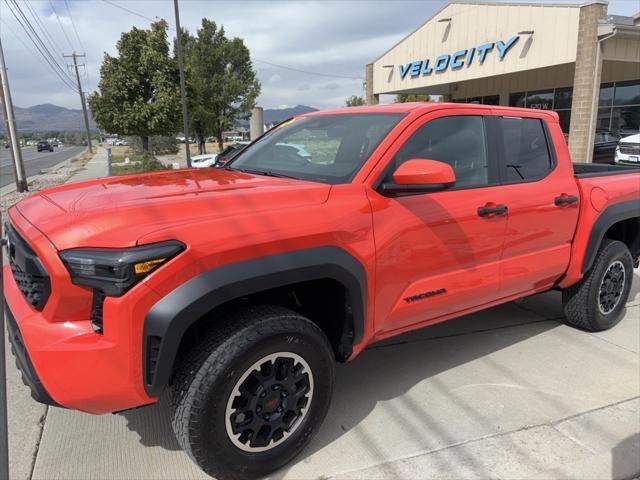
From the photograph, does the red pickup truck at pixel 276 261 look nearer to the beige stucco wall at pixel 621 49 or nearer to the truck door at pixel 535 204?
the truck door at pixel 535 204

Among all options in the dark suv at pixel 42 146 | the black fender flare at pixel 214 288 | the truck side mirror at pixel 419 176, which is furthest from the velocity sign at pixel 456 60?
the dark suv at pixel 42 146

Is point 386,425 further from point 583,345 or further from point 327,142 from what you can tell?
point 583,345

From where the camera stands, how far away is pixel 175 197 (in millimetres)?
2387

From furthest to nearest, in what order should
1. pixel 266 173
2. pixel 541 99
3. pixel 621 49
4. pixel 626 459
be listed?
pixel 541 99 < pixel 621 49 < pixel 266 173 < pixel 626 459

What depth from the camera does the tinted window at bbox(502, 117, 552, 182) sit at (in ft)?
11.4

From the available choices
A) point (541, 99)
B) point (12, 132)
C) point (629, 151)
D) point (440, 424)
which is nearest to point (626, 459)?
point (440, 424)

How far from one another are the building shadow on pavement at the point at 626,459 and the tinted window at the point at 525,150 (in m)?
1.70

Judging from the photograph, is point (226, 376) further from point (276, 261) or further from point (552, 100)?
point (552, 100)

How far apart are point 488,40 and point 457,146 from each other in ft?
52.5

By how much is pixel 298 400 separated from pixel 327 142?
5.29 ft

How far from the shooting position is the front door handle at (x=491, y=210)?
3.11 m

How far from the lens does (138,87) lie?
1912 centimetres

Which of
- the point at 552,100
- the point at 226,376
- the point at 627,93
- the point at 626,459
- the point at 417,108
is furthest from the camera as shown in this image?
the point at 552,100

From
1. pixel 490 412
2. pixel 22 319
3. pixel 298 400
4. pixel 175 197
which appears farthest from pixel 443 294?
pixel 22 319
